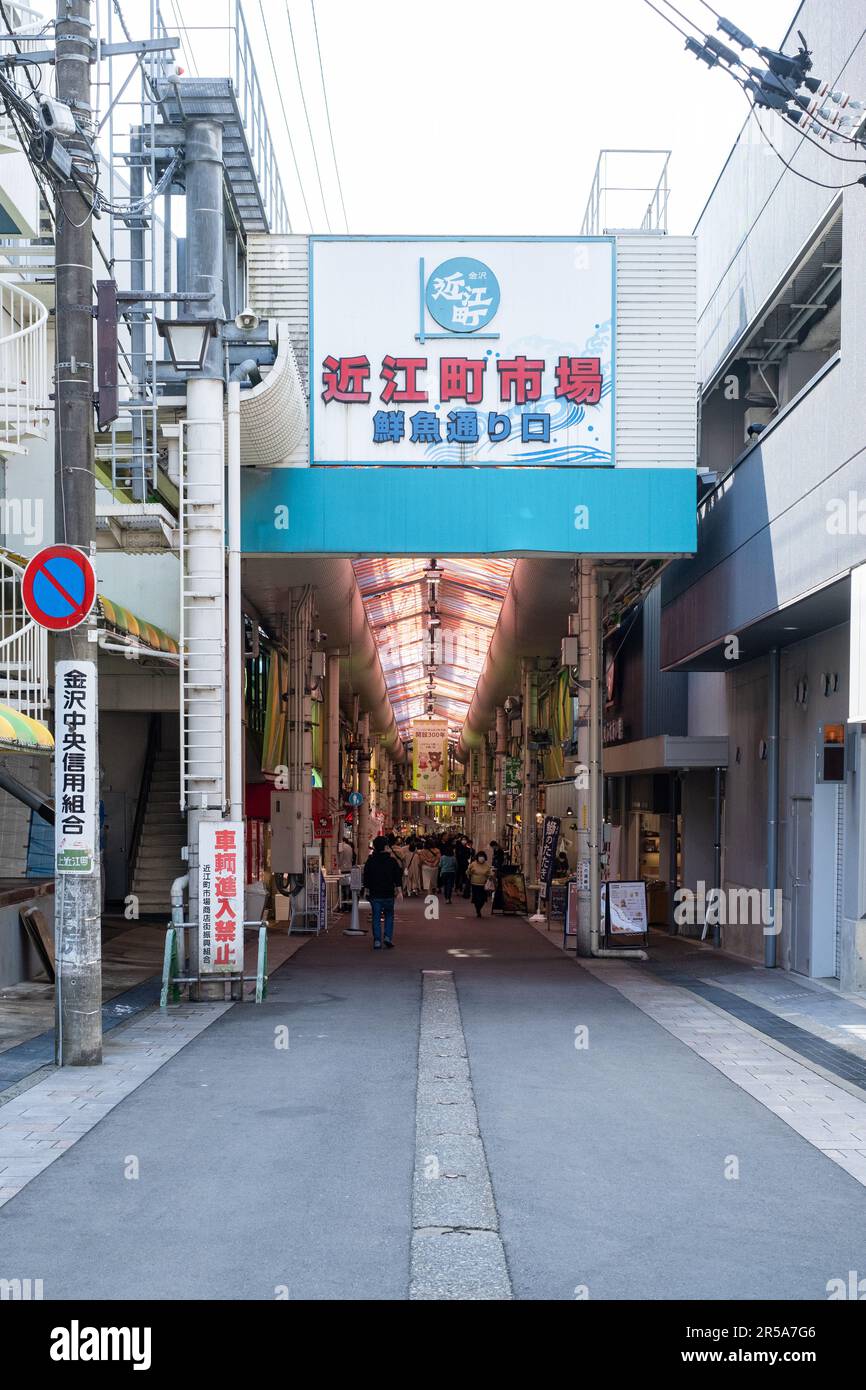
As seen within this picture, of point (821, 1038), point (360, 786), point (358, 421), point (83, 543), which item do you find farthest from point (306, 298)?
point (360, 786)

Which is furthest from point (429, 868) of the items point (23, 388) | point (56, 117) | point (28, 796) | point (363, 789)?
point (56, 117)

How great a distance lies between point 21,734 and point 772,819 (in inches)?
407

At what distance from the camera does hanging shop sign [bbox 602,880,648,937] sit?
20703 millimetres

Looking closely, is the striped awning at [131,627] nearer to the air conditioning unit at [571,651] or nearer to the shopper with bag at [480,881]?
the air conditioning unit at [571,651]

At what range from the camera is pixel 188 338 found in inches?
595

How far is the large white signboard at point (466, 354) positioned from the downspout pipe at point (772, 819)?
3939mm

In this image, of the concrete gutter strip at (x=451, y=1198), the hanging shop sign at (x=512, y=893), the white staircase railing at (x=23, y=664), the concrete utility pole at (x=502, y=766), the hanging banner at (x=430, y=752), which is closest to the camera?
the concrete gutter strip at (x=451, y=1198)

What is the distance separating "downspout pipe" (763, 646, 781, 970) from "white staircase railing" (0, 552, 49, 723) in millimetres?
9617

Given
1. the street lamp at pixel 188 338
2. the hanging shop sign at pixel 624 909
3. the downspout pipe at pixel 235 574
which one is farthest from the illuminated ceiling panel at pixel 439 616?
the street lamp at pixel 188 338

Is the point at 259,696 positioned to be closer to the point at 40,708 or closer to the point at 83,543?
the point at 40,708

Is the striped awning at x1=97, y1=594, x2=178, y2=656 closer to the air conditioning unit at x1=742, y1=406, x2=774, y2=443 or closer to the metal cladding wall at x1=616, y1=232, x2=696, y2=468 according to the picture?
the metal cladding wall at x1=616, y1=232, x2=696, y2=468

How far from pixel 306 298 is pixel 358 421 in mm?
1785

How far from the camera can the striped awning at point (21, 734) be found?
43.3ft

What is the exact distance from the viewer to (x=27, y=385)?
1459 centimetres
